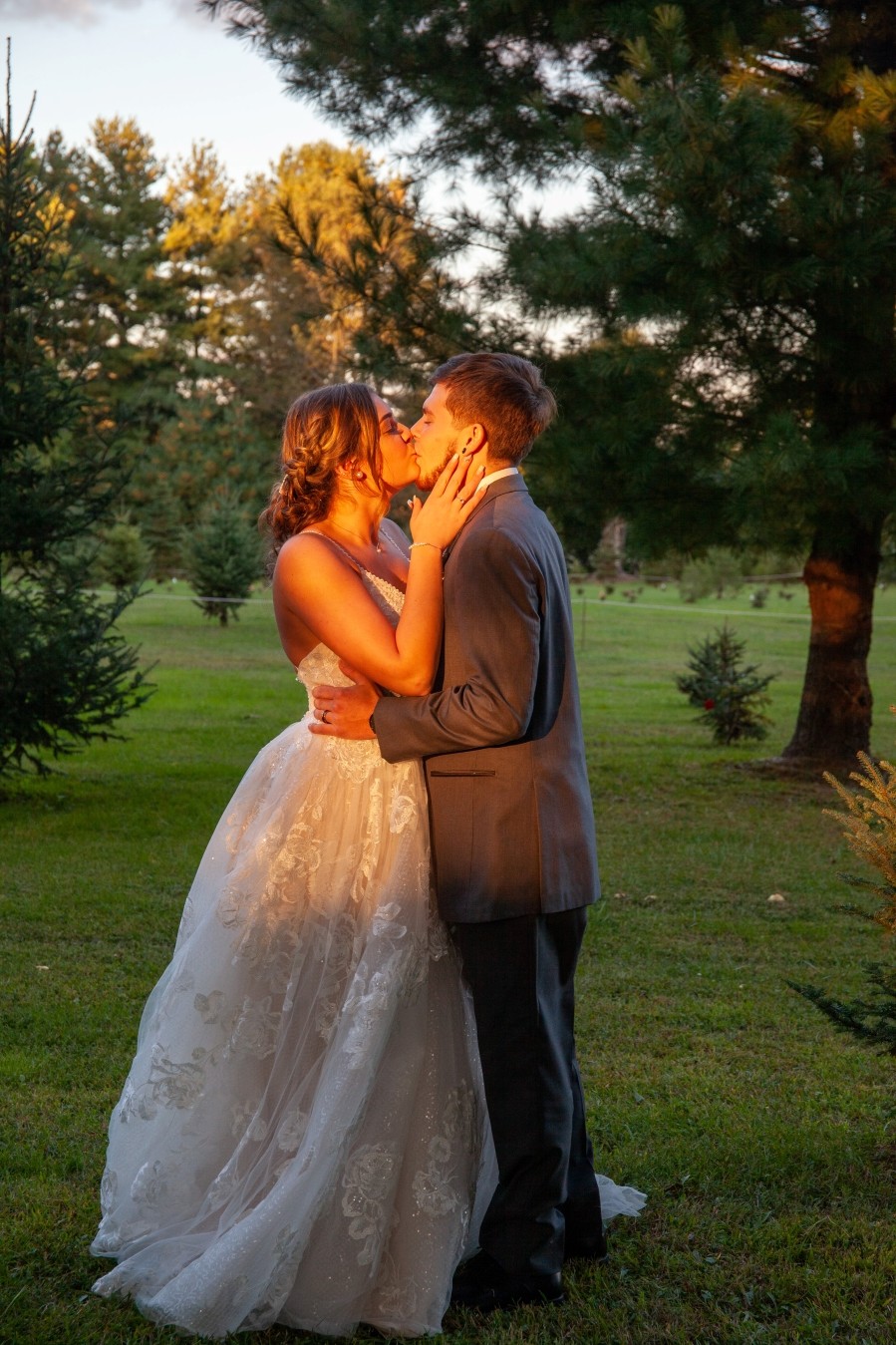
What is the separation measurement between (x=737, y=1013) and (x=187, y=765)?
268 inches

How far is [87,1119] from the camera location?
4.21 metres

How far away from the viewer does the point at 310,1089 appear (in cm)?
306

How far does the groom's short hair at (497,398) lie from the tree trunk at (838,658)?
8.06 metres

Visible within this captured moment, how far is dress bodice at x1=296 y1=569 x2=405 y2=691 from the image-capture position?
318 centimetres

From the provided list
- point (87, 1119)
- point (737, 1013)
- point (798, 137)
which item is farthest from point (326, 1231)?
point (798, 137)

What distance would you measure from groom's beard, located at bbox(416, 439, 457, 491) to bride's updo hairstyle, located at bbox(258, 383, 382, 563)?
4.8 inches

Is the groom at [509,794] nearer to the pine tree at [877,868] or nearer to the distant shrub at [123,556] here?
the pine tree at [877,868]

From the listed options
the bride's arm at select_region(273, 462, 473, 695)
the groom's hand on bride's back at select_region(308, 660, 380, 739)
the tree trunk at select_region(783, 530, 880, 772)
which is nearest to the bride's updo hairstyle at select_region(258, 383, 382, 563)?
the bride's arm at select_region(273, 462, 473, 695)

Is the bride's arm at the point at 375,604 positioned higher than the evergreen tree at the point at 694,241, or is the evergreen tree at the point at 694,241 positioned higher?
the evergreen tree at the point at 694,241

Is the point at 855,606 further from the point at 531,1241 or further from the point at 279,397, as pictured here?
the point at 279,397

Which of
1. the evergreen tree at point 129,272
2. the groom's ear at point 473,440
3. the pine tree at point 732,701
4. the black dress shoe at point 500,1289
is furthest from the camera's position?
the evergreen tree at point 129,272

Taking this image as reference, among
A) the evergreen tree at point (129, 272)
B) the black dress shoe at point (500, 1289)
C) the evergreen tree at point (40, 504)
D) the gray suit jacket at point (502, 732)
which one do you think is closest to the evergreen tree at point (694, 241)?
the evergreen tree at point (40, 504)

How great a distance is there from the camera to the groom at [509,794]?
9.30 feet

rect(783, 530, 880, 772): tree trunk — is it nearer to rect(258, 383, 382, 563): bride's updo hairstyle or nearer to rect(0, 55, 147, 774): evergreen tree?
rect(0, 55, 147, 774): evergreen tree
